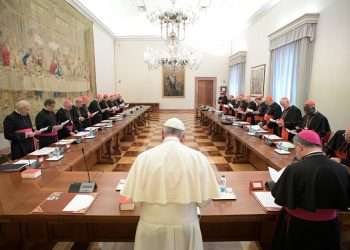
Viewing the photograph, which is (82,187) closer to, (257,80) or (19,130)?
(19,130)

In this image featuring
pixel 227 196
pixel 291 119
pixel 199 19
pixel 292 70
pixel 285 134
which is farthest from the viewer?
pixel 199 19

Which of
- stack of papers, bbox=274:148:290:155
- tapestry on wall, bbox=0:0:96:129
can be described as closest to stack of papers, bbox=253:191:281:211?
stack of papers, bbox=274:148:290:155

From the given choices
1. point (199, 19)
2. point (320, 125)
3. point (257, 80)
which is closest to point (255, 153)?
point (320, 125)

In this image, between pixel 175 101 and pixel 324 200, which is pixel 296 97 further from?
pixel 175 101

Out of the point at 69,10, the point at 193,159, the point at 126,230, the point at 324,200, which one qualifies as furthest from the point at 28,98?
the point at 324,200

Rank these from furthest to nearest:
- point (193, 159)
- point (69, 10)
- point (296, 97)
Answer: point (69, 10) → point (296, 97) → point (193, 159)

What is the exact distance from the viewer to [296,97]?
22.6 feet

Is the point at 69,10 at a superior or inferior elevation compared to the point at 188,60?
superior

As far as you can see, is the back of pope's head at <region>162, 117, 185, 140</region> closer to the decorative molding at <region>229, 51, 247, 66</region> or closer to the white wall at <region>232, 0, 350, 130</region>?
the white wall at <region>232, 0, 350, 130</region>

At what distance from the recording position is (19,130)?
4121 millimetres

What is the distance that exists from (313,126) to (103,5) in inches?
354

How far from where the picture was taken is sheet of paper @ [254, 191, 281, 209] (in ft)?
6.47

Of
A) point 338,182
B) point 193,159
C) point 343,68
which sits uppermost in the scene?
point 343,68

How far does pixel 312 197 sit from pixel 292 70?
21.6ft
